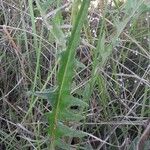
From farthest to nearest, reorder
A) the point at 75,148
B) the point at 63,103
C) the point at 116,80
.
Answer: the point at 116,80 → the point at 75,148 → the point at 63,103

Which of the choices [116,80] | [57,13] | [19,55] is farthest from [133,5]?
[19,55]

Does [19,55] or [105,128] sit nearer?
[105,128]

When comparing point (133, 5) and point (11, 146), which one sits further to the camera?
point (11, 146)

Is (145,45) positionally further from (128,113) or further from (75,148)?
(75,148)

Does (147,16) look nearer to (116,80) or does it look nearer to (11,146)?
(116,80)

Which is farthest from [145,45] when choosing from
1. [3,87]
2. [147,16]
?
[3,87]

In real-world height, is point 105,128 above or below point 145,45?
below

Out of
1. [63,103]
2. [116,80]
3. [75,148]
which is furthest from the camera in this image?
[116,80]

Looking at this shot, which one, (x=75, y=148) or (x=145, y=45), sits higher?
(x=145, y=45)

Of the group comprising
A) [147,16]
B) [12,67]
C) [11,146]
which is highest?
[147,16]
